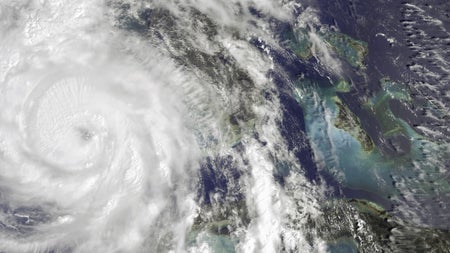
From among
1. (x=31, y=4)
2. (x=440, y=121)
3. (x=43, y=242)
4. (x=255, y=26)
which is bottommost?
(x=43, y=242)

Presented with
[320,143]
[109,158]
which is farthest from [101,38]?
[320,143]

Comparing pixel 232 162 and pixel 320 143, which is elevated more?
pixel 320 143

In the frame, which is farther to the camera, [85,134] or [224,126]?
[224,126]

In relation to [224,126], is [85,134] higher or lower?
lower

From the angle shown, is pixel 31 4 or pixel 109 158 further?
pixel 31 4

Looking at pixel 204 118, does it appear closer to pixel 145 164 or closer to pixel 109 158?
pixel 145 164

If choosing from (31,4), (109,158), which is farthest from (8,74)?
(109,158)

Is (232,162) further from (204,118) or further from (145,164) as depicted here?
(145,164)
